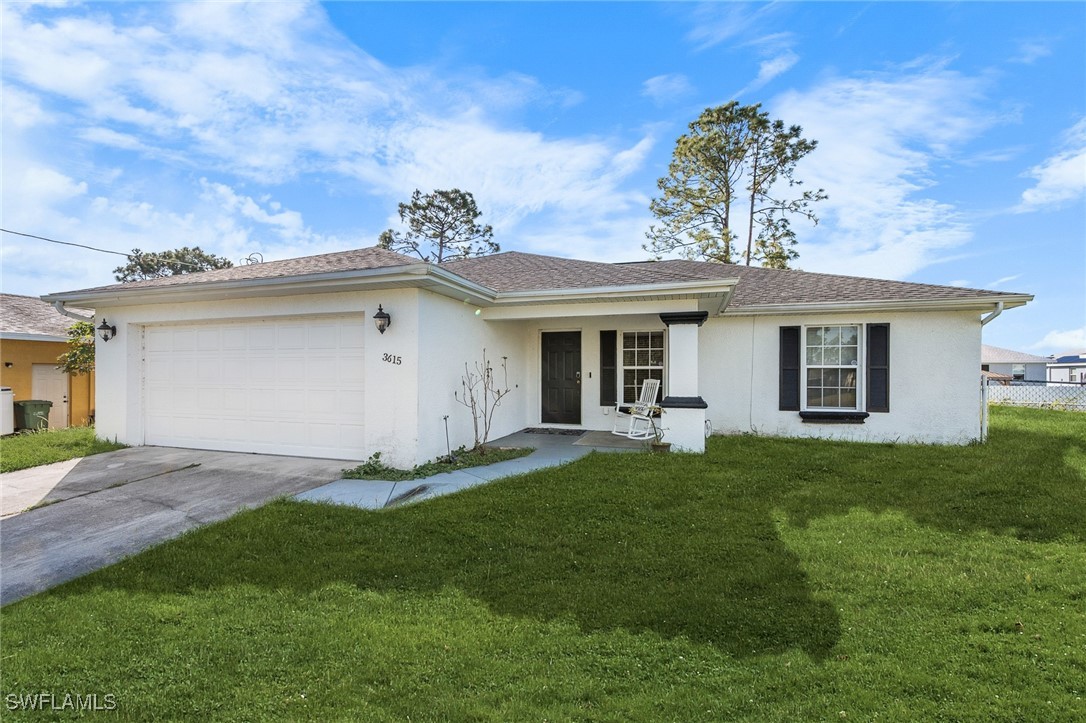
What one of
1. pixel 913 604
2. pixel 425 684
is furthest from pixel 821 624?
pixel 425 684

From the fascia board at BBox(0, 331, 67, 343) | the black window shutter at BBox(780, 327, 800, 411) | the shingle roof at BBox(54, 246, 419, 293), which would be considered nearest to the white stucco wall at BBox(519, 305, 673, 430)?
the black window shutter at BBox(780, 327, 800, 411)

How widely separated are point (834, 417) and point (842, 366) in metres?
0.97

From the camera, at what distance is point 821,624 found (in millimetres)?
2885

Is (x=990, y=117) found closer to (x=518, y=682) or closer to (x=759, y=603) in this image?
(x=759, y=603)

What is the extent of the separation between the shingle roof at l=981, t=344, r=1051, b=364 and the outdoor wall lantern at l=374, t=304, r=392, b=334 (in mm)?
39554

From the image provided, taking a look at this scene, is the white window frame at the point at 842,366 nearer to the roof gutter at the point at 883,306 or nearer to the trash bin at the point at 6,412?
the roof gutter at the point at 883,306

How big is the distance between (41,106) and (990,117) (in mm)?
16648

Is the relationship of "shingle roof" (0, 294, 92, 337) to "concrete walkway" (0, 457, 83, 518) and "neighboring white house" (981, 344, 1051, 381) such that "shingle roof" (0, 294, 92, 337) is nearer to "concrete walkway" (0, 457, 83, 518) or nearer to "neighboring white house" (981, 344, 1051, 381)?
"concrete walkway" (0, 457, 83, 518)

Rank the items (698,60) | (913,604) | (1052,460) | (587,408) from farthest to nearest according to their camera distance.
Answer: (698,60) < (587,408) < (1052,460) < (913,604)

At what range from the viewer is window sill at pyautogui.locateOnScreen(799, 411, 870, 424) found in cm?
886

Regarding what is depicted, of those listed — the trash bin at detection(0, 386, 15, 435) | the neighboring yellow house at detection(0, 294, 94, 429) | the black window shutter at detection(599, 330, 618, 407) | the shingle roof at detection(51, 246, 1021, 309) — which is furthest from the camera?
the neighboring yellow house at detection(0, 294, 94, 429)

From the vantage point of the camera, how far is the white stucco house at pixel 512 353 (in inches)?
266

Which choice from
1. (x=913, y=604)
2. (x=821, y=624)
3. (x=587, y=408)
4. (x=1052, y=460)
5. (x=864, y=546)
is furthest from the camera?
(x=587, y=408)

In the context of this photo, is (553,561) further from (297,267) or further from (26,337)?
(26,337)
